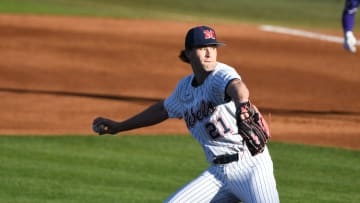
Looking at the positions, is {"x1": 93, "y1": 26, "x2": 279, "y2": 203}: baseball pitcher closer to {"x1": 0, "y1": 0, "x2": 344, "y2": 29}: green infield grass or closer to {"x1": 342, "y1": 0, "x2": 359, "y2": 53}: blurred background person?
{"x1": 342, "y1": 0, "x2": 359, "y2": 53}: blurred background person

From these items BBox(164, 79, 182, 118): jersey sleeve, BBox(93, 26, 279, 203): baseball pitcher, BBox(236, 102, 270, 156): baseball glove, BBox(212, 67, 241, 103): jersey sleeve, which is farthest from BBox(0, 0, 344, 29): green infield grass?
BBox(236, 102, 270, 156): baseball glove

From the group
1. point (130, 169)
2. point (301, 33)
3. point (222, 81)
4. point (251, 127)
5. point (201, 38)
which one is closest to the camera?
point (251, 127)

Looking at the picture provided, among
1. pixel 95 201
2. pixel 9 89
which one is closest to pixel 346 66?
pixel 9 89

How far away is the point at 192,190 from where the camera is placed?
675 cm

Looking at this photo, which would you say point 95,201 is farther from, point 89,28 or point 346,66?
point 89,28

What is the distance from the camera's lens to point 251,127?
5957mm

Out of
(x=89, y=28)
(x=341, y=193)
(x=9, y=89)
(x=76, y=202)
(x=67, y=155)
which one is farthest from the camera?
(x=89, y=28)

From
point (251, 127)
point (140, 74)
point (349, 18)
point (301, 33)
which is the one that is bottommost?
point (301, 33)

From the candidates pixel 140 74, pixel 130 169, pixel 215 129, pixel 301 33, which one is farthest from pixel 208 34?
A: pixel 301 33

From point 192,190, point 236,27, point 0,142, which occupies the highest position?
point 192,190

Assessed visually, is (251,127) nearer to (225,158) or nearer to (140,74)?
(225,158)

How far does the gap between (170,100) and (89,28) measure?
1733 centimetres

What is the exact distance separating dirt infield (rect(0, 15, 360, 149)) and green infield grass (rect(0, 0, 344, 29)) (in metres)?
2.37

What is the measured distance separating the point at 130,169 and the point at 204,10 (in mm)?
22022
